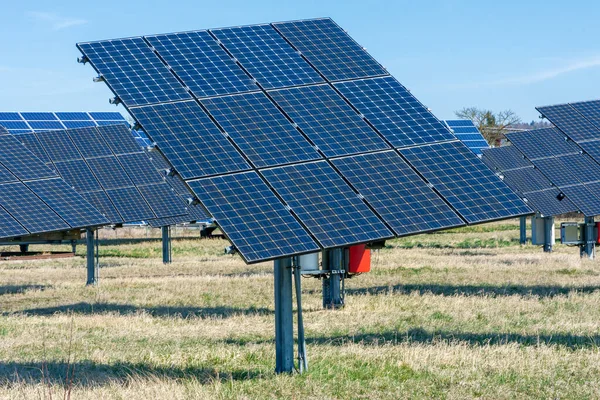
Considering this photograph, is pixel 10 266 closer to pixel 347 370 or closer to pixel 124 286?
pixel 124 286

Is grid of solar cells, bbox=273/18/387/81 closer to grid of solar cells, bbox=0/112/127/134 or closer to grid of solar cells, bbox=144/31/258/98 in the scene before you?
grid of solar cells, bbox=144/31/258/98

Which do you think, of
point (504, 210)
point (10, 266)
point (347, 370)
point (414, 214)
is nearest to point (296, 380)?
point (347, 370)

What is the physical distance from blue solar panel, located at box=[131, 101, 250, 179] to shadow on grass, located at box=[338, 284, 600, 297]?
37.6ft

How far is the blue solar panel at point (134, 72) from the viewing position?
15.0 metres

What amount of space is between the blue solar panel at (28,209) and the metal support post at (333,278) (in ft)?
22.5

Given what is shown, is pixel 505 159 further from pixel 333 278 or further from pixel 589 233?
pixel 333 278

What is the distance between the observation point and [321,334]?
→ 60.4 ft

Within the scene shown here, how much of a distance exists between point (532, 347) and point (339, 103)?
495 cm

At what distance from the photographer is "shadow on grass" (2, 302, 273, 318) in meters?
21.9

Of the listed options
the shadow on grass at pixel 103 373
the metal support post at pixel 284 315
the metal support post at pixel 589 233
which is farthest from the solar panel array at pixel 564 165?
the shadow on grass at pixel 103 373

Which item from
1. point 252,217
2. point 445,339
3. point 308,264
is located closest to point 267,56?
point 252,217

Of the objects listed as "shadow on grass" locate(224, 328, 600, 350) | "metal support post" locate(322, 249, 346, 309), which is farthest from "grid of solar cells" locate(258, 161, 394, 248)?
"metal support post" locate(322, 249, 346, 309)

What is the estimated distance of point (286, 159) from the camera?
14.1 metres

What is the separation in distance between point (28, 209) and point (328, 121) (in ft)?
38.4
